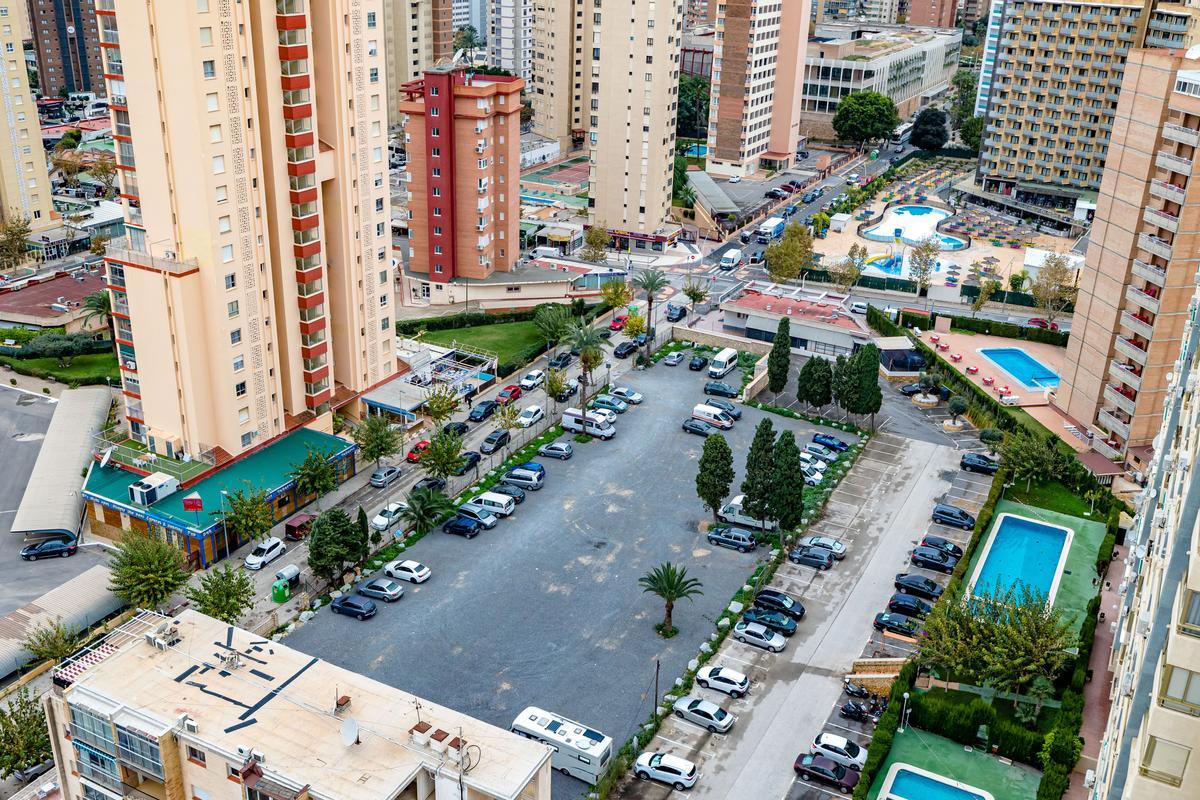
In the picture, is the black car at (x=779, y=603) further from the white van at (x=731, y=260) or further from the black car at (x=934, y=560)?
the white van at (x=731, y=260)

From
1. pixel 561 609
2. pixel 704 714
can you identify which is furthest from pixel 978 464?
pixel 704 714

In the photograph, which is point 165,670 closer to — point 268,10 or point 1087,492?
point 268,10

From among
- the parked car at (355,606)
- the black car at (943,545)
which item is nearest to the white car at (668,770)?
the parked car at (355,606)

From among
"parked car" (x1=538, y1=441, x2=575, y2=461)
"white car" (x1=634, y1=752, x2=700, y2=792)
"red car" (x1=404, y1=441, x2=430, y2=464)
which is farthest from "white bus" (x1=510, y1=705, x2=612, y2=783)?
"parked car" (x1=538, y1=441, x2=575, y2=461)

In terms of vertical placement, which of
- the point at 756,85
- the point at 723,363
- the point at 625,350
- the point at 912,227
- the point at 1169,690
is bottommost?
the point at 625,350

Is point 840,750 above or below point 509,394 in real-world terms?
below

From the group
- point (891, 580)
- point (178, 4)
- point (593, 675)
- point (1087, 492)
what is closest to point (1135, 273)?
point (1087, 492)

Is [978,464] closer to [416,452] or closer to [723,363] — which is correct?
[723,363]

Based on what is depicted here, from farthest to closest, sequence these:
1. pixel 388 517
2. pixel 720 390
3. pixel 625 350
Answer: pixel 625 350 < pixel 720 390 < pixel 388 517
